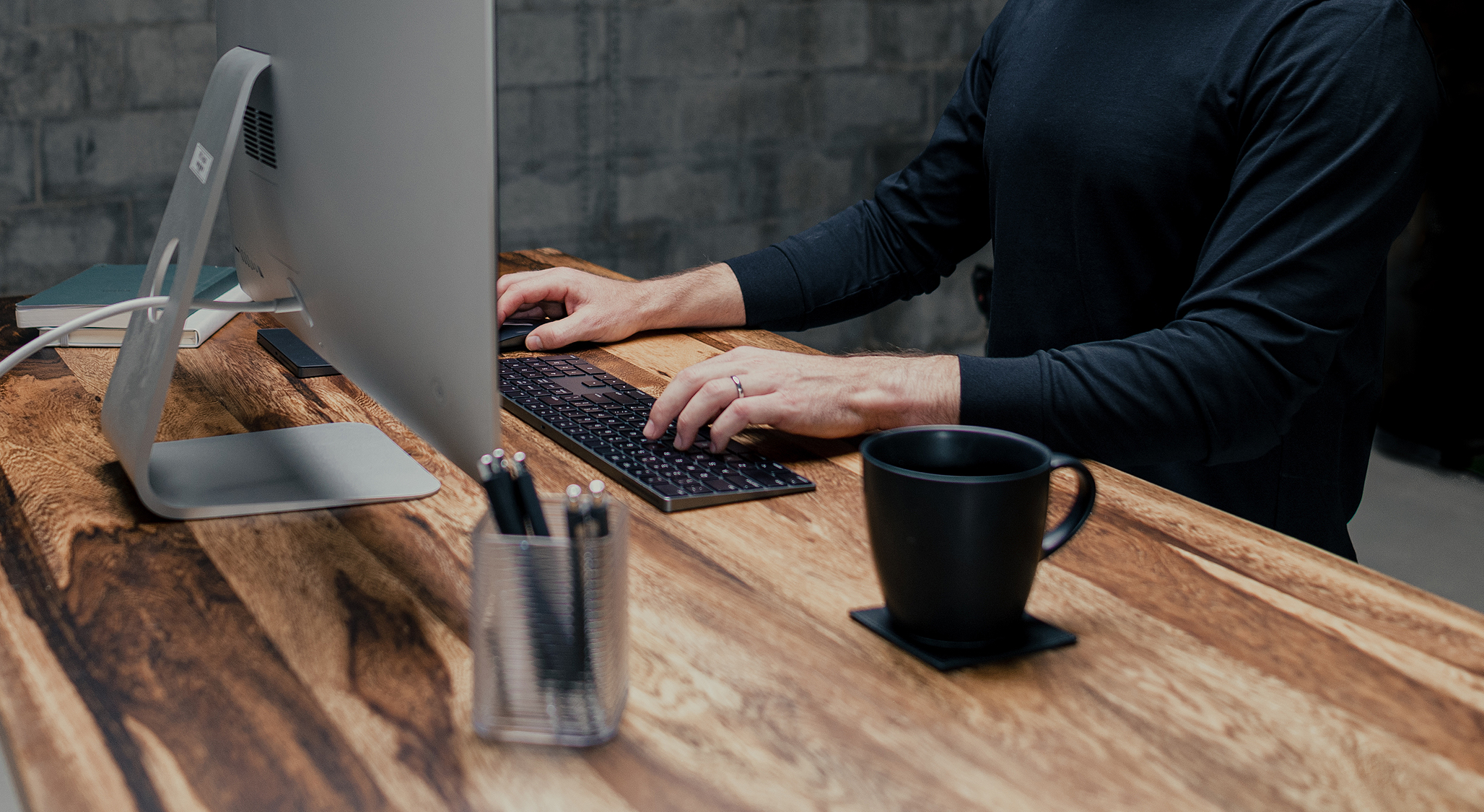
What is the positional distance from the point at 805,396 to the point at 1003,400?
0.15 meters

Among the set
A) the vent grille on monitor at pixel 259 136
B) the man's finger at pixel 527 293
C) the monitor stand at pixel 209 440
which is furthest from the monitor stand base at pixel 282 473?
the man's finger at pixel 527 293

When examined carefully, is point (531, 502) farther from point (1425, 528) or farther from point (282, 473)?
point (1425, 528)

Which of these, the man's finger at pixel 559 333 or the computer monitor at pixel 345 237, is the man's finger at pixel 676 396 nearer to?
the computer monitor at pixel 345 237

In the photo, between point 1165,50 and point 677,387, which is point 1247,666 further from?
point 1165,50

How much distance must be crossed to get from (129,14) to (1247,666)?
259cm

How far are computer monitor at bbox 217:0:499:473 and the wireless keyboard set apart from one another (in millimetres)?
157

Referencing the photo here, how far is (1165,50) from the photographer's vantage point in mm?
1118

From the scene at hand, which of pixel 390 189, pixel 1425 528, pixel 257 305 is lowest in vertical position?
pixel 1425 528

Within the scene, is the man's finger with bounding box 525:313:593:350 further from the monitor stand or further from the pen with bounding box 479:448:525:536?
the pen with bounding box 479:448:525:536

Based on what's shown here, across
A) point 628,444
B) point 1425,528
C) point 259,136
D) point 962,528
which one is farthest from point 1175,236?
point 1425,528

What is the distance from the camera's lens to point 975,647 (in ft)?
1.96

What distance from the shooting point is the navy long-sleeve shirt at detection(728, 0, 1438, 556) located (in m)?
0.93

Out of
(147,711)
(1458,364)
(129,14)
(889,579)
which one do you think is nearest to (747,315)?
(889,579)

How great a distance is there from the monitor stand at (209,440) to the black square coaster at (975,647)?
13.6 inches
